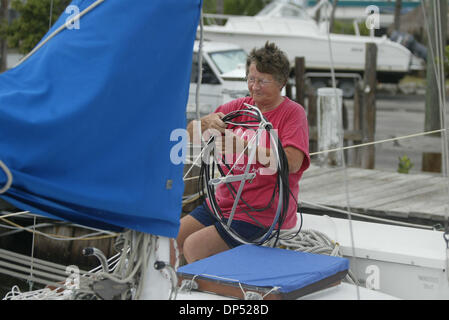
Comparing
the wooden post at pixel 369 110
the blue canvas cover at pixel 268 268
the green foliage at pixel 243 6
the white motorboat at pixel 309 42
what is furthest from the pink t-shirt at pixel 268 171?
the green foliage at pixel 243 6

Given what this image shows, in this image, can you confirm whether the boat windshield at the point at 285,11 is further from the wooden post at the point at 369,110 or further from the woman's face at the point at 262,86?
the woman's face at the point at 262,86

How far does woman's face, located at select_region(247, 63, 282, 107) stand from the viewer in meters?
3.48

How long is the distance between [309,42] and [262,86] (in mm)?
16237

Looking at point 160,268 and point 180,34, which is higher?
point 180,34

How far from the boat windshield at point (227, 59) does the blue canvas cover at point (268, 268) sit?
9.52 meters

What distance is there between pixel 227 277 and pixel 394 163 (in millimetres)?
8476

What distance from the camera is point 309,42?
1928cm

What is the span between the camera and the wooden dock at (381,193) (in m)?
5.68

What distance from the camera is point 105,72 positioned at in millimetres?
2459

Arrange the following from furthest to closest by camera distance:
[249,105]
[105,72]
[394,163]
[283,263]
Result: [394,163] < [249,105] < [283,263] < [105,72]

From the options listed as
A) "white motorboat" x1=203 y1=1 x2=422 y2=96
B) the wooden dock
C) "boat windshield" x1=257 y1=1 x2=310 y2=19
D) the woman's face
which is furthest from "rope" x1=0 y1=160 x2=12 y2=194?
"boat windshield" x1=257 y1=1 x2=310 y2=19

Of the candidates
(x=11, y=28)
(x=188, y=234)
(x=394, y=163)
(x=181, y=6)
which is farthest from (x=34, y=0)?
(x=181, y=6)

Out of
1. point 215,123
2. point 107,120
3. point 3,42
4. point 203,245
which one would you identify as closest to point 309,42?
point 3,42
